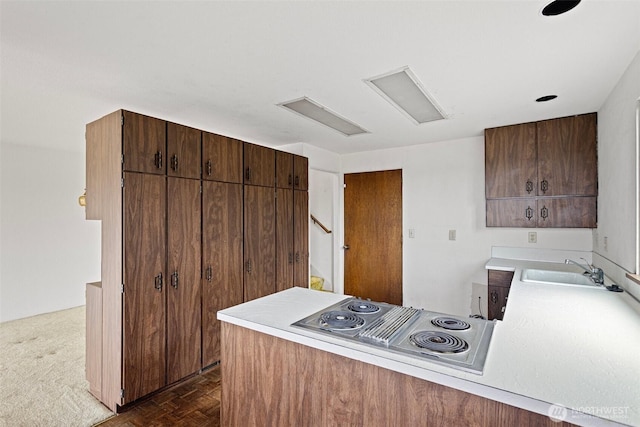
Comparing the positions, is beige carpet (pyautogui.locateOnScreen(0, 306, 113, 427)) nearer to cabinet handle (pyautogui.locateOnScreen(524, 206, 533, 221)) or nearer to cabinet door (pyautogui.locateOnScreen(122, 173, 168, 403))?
cabinet door (pyautogui.locateOnScreen(122, 173, 168, 403))

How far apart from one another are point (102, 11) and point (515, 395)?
2.22m

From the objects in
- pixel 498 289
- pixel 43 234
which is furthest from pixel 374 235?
pixel 43 234

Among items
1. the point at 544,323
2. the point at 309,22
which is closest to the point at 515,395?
the point at 544,323

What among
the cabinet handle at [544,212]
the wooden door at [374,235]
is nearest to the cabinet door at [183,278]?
the wooden door at [374,235]

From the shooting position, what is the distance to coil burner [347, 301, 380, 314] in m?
1.64

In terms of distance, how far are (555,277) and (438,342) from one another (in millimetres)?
2269

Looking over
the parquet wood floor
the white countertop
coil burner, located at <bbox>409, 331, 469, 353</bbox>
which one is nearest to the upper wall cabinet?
the white countertop

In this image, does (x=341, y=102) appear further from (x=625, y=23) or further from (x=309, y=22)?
(x=625, y=23)

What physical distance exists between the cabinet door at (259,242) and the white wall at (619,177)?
2912 millimetres

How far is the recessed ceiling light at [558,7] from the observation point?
1.42 metres

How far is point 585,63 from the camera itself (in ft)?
6.57

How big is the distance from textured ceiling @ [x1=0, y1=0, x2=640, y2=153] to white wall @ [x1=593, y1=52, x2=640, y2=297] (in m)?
0.17

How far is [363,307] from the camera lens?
1.69 m

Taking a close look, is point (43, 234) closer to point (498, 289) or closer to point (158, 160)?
point (158, 160)
